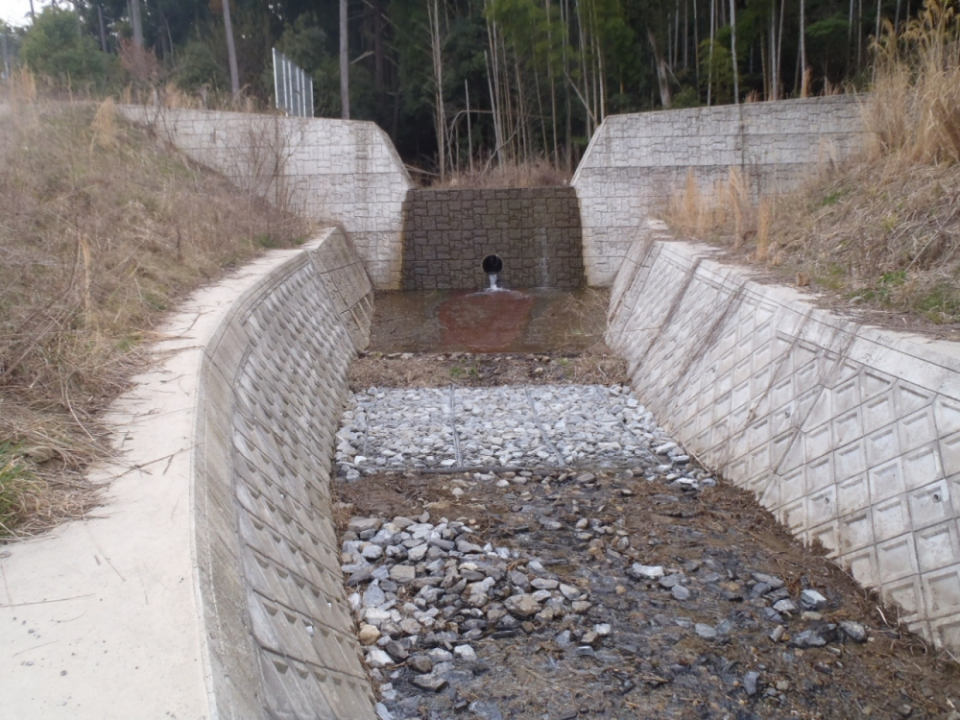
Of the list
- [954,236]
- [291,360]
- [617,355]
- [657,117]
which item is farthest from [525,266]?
[954,236]

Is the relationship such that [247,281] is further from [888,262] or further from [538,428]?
[888,262]

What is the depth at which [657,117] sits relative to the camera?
473 inches

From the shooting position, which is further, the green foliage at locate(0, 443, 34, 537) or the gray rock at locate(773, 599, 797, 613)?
the gray rock at locate(773, 599, 797, 613)

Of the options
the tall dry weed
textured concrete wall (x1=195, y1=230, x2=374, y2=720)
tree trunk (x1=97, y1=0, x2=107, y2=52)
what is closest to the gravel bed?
textured concrete wall (x1=195, y1=230, x2=374, y2=720)

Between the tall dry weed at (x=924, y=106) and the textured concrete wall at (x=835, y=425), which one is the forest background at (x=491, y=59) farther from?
the textured concrete wall at (x=835, y=425)

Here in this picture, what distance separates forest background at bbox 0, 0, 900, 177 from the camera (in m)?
14.7

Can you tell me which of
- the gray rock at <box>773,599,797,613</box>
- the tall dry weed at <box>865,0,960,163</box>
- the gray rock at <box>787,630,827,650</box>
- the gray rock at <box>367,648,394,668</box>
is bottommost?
Result: the gray rock at <box>787,630,827,650</box>

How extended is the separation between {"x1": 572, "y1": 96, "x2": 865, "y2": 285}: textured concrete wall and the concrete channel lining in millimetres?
8352

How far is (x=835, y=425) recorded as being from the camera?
3.75 meters

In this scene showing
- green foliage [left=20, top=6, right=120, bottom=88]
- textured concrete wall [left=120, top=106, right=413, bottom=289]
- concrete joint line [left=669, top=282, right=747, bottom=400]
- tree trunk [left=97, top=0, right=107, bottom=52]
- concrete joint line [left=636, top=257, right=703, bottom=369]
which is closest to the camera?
concrete joint line [left=669, top=282, right=747, bottom=400]

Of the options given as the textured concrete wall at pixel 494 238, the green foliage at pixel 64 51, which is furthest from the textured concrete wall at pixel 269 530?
the green foliage at pixel 64 51

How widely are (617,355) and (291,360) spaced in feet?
11.6

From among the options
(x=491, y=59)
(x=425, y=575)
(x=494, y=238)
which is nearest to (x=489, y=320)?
(x=494, y=238)

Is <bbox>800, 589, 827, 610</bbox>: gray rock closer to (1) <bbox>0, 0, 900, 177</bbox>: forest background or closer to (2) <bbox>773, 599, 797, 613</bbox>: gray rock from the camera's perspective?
(2) <bbox>773, 599, 797, 613</bbox>: gray rock
